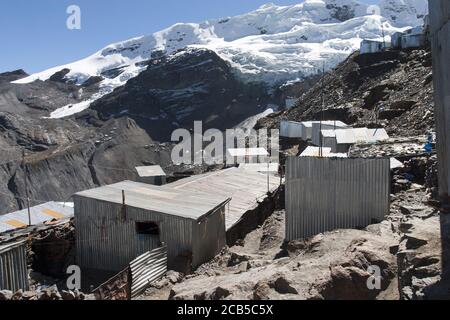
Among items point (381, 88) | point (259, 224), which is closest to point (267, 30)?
point (381, 88)

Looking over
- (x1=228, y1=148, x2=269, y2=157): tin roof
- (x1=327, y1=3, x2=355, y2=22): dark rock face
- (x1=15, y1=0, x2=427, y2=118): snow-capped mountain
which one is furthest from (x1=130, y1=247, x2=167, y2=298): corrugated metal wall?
(x1=327, y1=3, x2=355, y2=22): dark rock face

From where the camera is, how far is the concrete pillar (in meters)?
7.64

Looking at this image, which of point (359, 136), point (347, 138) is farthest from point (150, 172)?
point (359, 136)

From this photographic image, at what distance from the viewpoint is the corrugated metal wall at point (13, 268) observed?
9.16 metres

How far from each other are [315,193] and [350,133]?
11868 millimetres

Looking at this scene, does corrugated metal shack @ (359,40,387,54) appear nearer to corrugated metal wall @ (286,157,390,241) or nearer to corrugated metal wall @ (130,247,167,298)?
corrugated metal wall @ (286,157,390,241)

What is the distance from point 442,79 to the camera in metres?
8.00

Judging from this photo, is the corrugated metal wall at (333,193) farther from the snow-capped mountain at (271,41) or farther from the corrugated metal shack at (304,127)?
the snow-capped mountain at (271,41)

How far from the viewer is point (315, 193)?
1066 centimetres

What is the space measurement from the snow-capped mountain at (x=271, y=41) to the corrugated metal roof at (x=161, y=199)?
64108 millimetres

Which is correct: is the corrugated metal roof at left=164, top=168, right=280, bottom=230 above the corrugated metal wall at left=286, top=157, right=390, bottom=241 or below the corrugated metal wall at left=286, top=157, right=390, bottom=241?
below

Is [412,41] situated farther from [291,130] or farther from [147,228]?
[147,228]

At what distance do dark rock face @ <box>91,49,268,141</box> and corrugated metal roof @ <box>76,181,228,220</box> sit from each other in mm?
47191

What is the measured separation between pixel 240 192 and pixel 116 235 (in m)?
7.53
